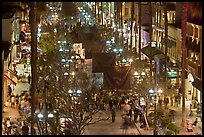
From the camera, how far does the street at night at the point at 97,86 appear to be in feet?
81.0

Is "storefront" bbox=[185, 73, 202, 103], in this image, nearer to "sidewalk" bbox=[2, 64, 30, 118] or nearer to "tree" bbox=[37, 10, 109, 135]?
"tree" bbox=[37, 10, 109, 135]

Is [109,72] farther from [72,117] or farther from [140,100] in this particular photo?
[140,100]

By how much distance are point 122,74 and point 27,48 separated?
33892mm

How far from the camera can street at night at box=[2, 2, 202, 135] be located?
81.0ft

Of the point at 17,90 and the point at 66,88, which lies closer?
the point at 66,88

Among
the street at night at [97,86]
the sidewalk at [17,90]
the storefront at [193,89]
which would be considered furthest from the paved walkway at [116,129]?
the sidewalk at [17,90]

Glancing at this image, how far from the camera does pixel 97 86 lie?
1407 inches

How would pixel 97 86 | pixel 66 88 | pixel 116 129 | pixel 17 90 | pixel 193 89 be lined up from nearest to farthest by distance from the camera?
pixel 116 129 < pixel 66 88 < pixel 97 86 < pixel 17 90 < pixel 193 89

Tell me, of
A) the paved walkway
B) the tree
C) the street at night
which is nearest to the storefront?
the street at night

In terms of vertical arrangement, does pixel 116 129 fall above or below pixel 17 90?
above

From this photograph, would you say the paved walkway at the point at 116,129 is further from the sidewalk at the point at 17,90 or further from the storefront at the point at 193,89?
the sidewalk at the point at 17,90

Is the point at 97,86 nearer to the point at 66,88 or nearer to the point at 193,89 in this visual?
the point at 66,88

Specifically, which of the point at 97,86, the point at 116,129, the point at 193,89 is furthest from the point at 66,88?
the point at 193,89

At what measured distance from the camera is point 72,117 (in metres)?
25.3
